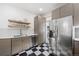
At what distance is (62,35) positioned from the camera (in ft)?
6.81

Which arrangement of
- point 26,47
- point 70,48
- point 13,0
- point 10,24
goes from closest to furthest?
1. point 13,0
2. point 10,24
3. point 70,48
4. point 26,47

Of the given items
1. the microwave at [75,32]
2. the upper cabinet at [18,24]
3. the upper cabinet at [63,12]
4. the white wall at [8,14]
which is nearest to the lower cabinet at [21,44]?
the upper cabinet at [18,24]

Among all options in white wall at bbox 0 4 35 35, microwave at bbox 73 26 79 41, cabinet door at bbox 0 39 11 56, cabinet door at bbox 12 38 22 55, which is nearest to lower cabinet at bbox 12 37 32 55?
cabinet door at bbox 12 38 22 55

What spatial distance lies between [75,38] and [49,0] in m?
0.98

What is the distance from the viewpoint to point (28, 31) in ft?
6.05

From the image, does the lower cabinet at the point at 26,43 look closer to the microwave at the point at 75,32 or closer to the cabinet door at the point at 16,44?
the cabinet door at the point at 16,44

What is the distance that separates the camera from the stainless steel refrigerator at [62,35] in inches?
75.2

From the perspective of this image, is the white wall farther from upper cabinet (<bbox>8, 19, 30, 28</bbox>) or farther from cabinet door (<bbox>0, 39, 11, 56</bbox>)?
cabinet door (<bbox>0, 39, 11, 56</bbox>)

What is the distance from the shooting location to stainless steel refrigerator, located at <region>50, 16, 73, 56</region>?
1.91 meters

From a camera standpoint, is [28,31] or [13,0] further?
[28,31]

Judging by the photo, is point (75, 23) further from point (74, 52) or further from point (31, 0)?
point (31, 0)

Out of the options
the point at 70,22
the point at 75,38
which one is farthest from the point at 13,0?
the point at 75,38

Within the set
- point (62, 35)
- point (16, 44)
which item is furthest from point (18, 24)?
point (62, 35)

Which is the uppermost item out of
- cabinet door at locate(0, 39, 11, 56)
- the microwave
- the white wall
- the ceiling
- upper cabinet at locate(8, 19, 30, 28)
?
the ceiling
